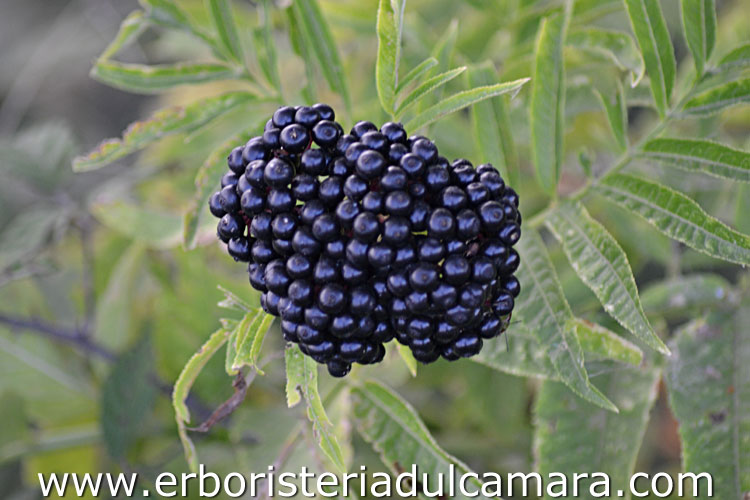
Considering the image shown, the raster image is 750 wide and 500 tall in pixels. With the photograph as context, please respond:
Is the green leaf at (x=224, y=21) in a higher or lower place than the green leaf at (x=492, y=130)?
higher

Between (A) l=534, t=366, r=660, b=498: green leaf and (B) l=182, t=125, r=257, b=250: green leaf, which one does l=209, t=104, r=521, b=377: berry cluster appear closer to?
(B) l=182, t=125, r=257, b=250: green leaf

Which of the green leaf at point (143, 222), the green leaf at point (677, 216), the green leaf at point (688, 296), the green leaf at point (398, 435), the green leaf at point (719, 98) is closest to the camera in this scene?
the green leaf at point (677, 216)

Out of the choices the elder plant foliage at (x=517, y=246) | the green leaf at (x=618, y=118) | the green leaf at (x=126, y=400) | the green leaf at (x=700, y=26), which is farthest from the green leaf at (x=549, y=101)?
the green leaf at (x=126, y=400)

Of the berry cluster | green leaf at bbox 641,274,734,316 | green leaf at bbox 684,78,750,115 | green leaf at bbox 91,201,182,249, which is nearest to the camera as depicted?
the berry cluster

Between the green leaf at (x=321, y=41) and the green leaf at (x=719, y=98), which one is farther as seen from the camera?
the green leaf at (x=321, y=41)

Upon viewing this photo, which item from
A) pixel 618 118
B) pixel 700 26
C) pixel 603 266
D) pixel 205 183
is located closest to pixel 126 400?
pixel 205 183

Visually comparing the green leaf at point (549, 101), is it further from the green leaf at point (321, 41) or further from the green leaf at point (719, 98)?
the green leaf at point (321, 41)

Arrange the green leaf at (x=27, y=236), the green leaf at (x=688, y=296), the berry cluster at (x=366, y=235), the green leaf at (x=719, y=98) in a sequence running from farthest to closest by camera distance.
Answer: the green leaf at (x=27, y=236) → the green leaf at (x=688, y=296) → the green leaf at (x=719, y=98) → the berry cluster at (x=366, y=235)

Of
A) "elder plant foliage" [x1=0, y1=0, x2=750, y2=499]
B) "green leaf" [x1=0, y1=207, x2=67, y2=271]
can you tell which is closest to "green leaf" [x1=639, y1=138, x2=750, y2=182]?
"elder plant foliage" [x1=0, y1=0, x2=750, y2=499]
